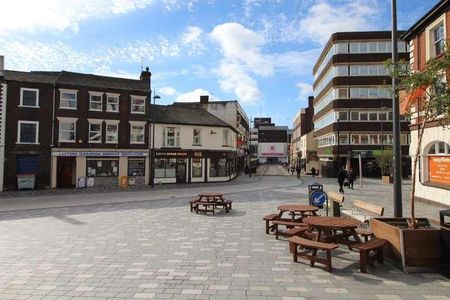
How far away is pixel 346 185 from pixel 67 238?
23.6 m

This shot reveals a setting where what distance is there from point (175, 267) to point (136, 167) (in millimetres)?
25514

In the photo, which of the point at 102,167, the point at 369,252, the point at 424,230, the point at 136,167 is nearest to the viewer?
the point at 424,230

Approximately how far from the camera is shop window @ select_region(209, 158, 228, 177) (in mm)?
36541

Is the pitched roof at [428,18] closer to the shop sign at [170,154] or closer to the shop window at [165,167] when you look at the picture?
the shop sign at [170,154]

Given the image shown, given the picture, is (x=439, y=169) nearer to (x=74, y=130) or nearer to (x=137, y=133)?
(x=137, y=133)

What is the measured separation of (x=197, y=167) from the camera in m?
35.6

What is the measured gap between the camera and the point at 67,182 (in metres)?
29.8

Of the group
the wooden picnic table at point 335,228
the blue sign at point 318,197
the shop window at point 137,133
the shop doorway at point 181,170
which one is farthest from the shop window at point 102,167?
the wooden picnic table at point 335,228

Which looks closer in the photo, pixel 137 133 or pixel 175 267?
pixel 175 267

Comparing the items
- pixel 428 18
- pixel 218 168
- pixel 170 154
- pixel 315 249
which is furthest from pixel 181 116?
pixel 315 249

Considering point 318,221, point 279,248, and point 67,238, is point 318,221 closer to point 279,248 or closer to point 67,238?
point 279,248

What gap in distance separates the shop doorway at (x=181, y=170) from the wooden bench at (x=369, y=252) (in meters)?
27.5

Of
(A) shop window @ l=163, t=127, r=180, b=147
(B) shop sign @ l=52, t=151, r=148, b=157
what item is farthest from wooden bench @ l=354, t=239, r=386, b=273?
(A) shop window @ l=163, t=127, r=180, b=147

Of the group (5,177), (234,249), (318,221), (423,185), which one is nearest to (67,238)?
(234,249)
